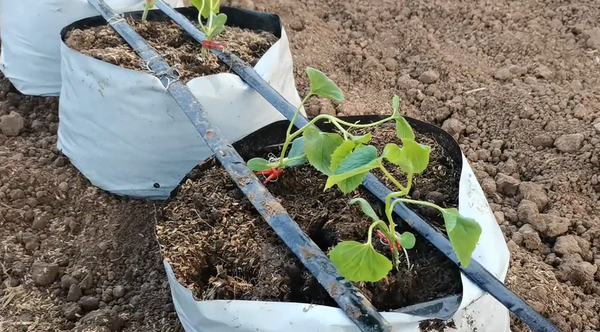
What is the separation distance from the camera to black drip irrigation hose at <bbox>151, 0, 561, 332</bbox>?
1.07m

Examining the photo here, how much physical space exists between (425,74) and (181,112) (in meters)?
1.07

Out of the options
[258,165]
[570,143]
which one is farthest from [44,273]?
[570,143]

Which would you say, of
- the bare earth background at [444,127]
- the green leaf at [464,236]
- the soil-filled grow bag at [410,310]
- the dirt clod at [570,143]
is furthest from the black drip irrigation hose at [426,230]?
the dirt clod at [570,143]

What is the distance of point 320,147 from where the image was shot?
1239 millimetres

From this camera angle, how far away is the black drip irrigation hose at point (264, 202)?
1061 mm

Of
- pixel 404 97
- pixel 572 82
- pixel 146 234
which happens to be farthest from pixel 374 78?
pixel 146 234

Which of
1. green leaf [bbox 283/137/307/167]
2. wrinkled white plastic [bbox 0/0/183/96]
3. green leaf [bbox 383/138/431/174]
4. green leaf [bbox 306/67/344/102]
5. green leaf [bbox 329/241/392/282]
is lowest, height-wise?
wrinkled white plastic [bbox 0/0/183/96]

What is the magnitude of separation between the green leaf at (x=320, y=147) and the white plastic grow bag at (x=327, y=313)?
297 millimetres

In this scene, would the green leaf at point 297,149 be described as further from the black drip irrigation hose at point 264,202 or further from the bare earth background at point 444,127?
the bare earth background at point 444,127

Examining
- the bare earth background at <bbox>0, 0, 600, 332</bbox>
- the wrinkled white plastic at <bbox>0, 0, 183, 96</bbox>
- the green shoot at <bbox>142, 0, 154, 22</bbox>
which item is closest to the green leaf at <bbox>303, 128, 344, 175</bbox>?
the bare earth background at <bbox>0, 0, 600, 332</bbox>

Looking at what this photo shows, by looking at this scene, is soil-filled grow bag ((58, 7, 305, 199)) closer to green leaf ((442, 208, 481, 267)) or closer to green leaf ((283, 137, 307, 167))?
green leaf ((283, 137, 307, 167))

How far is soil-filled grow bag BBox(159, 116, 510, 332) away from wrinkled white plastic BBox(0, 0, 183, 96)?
3.93 feet

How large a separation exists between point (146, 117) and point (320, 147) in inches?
26.1

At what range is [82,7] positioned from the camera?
209cm
